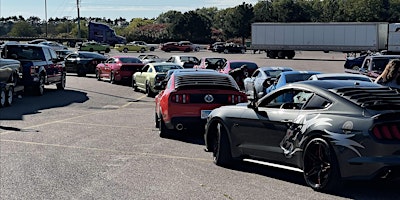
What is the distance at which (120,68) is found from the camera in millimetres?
30453

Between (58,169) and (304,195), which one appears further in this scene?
(58,169)

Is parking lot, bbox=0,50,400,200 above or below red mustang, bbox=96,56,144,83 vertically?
below

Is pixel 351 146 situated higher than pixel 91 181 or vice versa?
pixel 351 146

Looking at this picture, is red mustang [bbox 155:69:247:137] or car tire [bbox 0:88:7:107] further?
Answer: car tire [bbox 0:88:7:107]

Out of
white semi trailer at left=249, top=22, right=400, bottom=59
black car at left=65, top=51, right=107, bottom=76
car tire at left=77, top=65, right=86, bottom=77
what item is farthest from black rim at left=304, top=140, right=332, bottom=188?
white semi trailer at left=249, top=22, right=400, bottom=59

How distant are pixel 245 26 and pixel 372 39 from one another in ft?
217

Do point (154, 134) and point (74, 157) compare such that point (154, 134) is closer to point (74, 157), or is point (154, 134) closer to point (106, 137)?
point (106, 137)

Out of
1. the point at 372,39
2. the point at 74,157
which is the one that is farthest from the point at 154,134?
the point at 372,39

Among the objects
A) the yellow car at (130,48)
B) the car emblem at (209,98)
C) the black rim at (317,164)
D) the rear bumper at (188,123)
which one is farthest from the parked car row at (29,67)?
the yellow car at (130,48)

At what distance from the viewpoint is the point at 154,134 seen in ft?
44.0

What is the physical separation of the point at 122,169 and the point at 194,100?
318 centimetres

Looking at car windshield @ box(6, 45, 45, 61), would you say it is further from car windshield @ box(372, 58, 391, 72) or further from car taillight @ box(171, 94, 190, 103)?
car taillight @ box(171, 94, 190, 103)

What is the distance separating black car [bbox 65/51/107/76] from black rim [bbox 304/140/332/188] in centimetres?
2949

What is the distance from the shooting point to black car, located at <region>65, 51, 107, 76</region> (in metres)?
36.5
